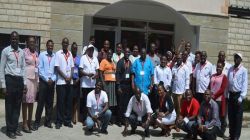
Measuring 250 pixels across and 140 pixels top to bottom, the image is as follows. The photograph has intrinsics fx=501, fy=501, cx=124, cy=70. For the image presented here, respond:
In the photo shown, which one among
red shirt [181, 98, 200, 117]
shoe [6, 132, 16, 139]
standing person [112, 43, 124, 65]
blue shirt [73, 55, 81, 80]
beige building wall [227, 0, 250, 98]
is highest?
beige building wall [227, 0, 250, 98]

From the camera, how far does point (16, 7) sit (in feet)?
47.4

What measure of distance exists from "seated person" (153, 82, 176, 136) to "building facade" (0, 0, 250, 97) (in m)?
2.38

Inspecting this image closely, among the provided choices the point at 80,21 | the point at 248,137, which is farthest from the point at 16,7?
the point at 248,137

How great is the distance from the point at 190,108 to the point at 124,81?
1.76 m

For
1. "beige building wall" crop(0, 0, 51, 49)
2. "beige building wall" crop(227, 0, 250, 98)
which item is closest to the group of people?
"beige building wall" crop(0, 0, 51, 49)

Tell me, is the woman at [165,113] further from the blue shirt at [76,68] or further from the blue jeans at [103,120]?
the blue shirt at [76,68]

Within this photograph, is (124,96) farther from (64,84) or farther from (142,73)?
(64,84)

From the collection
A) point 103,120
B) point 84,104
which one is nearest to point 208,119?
point 103,120

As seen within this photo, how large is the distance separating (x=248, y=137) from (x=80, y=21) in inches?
230

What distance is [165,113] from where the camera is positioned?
12078 mm

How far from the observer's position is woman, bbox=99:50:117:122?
1238cm

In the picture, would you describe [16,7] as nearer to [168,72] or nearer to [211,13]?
[168,72]

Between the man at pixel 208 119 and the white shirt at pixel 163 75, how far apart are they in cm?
113

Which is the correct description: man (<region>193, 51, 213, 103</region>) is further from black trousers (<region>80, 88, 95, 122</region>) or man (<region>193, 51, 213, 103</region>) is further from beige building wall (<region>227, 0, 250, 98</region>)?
beige building wall (<region>227, 0, 250, 98</region>)
